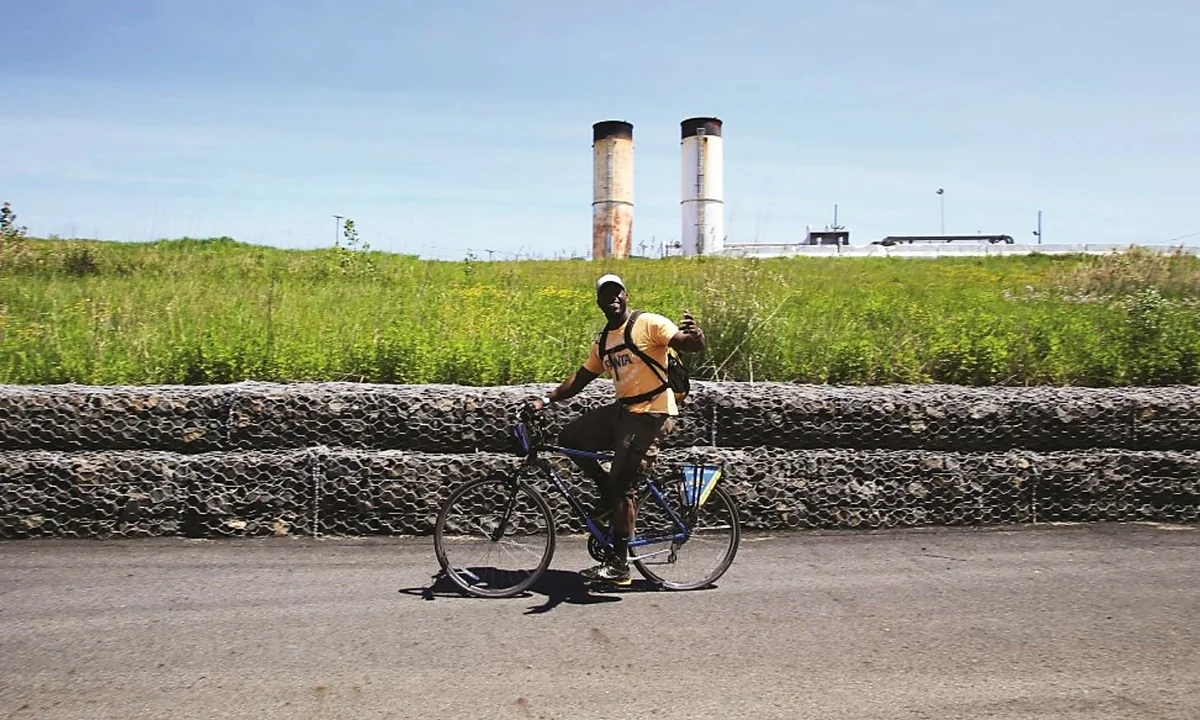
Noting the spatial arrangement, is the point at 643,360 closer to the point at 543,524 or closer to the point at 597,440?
the point at 597,440

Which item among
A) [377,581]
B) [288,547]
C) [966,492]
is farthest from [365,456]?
[966,492]

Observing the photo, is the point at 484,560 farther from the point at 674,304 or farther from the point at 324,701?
the point at 674,304

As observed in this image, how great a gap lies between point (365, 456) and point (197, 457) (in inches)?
50.9

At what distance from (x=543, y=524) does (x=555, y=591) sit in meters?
0.44

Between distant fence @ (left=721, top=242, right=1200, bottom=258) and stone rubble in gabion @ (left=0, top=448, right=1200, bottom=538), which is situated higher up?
distant fence @ (left=721, top=242, right=1200, bottom=258)

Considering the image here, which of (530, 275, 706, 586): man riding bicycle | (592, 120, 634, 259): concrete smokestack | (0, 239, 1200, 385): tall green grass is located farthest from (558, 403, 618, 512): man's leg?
(592, 120, 634, 259): concrete smokestack

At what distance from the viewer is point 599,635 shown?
17.9 feet

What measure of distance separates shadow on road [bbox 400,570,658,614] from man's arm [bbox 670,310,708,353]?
5.43 ft

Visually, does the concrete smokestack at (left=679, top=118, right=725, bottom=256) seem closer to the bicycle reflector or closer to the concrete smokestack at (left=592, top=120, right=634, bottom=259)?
the concrete smokestack at (left=592, top=120, right=634, bottom=259)

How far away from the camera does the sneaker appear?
20.6 ft

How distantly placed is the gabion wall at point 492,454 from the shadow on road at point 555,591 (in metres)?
0.75

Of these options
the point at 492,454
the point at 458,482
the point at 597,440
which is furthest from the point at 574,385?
the point at 458,482

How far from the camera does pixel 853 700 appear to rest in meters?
4.54

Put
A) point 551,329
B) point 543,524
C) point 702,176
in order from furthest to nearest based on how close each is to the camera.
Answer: point 702,176 → point 551,329 → point 543,524
